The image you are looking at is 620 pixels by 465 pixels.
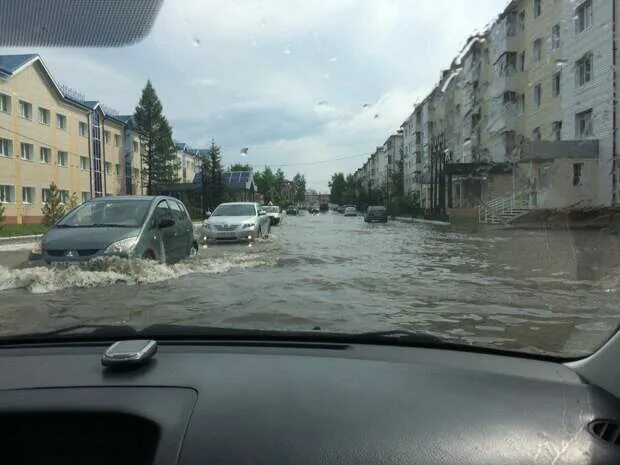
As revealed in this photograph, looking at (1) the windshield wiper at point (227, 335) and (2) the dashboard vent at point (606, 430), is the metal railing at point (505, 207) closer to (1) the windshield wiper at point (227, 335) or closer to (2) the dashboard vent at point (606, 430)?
(1) the windshield wiper at point (227, 335)

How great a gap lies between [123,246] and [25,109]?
22.6 ft

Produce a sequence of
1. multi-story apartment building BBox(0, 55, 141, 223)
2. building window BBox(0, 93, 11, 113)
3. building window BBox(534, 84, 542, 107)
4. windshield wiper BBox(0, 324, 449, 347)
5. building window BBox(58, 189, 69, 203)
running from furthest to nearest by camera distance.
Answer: building window BBox(58, 189, 69, 203) < building window BBox(0, 93, 11, 113) < multi-story apartment building BBox(0, 55, 141, 223) < building window BBox(534, 84, 542, 107) < windshield wiper BBox(0, 324, 449, 347)

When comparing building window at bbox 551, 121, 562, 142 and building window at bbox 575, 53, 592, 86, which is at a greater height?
building window at bbox 575, 53, 592, 86

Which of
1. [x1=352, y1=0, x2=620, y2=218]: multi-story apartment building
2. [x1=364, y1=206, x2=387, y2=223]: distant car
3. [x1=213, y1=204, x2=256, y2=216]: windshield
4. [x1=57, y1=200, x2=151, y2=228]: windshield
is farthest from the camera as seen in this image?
[x1=364, y1=206, x2=387, y2=223]: distant car

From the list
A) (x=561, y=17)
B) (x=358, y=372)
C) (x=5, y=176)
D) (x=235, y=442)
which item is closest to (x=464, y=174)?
(x=561, y=17)

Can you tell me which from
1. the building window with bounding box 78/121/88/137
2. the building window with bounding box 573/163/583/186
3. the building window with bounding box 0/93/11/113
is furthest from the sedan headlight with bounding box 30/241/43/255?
the building window with bounding box 573/163/583/186

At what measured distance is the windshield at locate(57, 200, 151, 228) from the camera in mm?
9312

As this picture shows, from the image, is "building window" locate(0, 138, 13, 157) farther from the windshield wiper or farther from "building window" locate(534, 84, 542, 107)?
the windshield wiper

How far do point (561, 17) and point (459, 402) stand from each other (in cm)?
419

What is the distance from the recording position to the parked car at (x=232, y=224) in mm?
16547

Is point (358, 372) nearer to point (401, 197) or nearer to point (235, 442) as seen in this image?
point (235, 442)

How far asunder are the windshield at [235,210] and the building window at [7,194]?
9.90 meters

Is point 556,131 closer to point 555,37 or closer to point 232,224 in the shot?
point 555,37

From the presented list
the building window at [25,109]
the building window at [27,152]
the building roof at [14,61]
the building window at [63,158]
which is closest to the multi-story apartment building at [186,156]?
the building roof at [14,61]
